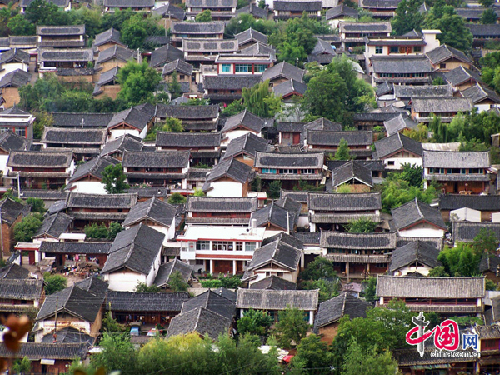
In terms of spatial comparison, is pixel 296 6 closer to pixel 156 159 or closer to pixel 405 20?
pixel 405 20

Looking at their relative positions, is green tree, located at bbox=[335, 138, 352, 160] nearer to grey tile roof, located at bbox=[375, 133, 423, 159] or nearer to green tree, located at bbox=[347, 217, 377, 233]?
grey tile roof, located at bbox=[375, 133, 423, 159]

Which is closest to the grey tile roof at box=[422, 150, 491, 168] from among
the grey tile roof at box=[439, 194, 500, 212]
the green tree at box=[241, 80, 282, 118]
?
the grey tile roof at box=[439, 194, 500, 212]

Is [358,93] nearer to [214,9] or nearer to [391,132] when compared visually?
[391,132]

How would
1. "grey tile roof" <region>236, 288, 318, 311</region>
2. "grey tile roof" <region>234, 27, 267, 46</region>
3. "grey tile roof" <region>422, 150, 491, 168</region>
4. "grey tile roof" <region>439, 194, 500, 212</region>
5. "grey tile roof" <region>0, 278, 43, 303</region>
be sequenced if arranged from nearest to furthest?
"grey tile roof" <region>236, 288, 318, 311</region> → "grey tile roof" <region>0, 278, 43, 303</region> → "grey tile roof" <region>439, 194, 500, 212</region> → "grey tile roof" <region>422, 150, 491, 168</region> → "grey tile roof" <region>234, 27, 267, 46</region>

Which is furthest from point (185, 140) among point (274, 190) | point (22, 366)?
point (22, 366)

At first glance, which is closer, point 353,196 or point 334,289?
point 334,289

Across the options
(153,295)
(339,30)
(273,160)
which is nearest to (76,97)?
(273,160)
